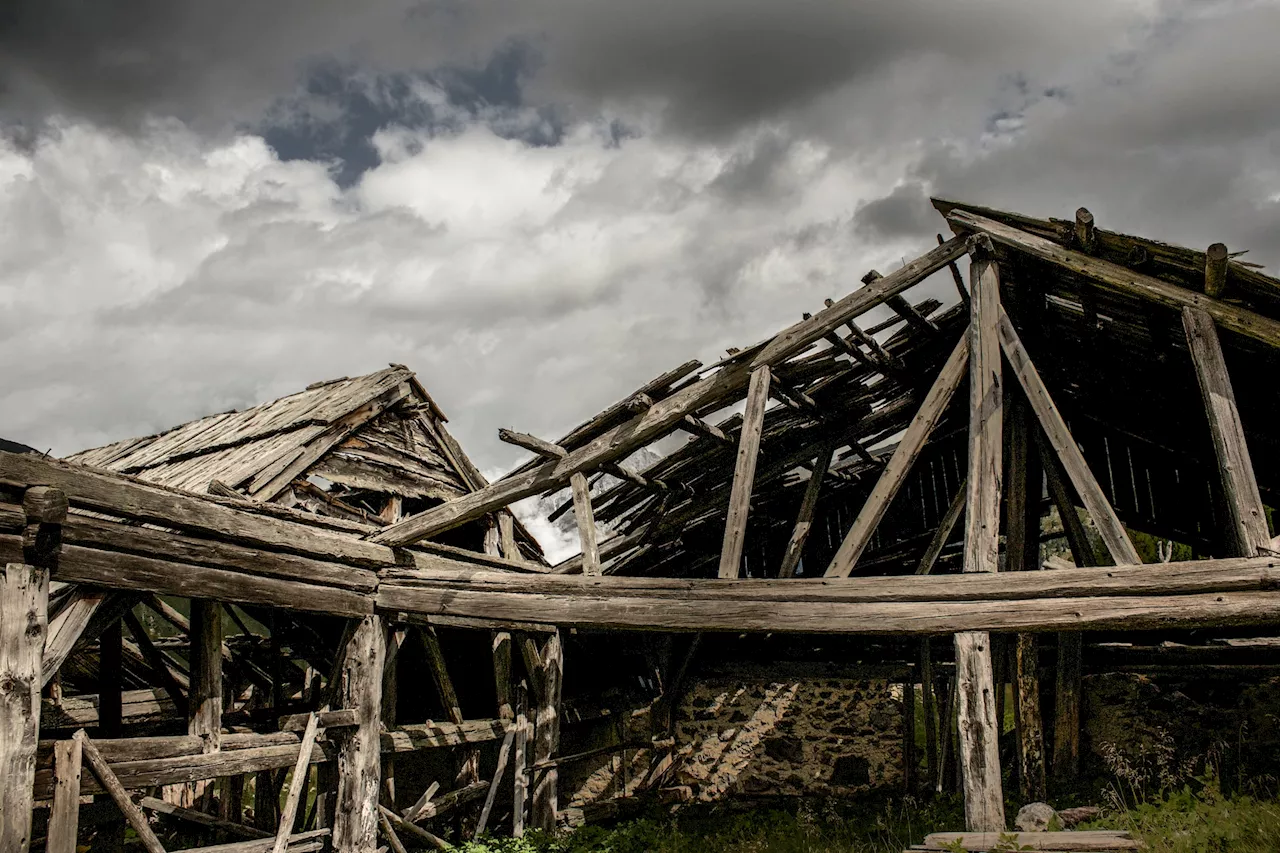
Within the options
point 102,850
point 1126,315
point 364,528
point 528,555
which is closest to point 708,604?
point 364,528

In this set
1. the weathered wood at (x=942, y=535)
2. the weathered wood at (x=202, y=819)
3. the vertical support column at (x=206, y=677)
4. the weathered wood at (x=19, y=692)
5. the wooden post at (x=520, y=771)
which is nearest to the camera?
the weathered wood at (x=19, y=692)

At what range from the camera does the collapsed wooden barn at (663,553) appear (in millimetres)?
6145

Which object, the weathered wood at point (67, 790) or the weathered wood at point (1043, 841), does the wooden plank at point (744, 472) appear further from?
the weathered wood at point (67, 790)

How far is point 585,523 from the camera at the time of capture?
8141 mm

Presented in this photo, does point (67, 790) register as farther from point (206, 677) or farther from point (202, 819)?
point (202, 819)

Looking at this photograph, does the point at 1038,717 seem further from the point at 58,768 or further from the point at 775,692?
the point at 58,768

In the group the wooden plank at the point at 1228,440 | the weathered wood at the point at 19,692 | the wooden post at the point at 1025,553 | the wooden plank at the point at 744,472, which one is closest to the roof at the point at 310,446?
the weathered wood at the point at 19,692

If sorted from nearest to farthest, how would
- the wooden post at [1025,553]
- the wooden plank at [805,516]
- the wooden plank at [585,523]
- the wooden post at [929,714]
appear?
the wooden plank at [585,523] → the wooden plank at [805,516] → the wooden post at [1025,553] → the wooden post at [929,714]

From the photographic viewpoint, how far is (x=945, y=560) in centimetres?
1236

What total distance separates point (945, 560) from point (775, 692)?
3066 millimetres

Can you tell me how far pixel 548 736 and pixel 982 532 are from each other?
621 cm

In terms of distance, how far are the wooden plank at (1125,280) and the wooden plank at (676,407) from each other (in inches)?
11.6

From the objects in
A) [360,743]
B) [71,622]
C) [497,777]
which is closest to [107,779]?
[71,622]

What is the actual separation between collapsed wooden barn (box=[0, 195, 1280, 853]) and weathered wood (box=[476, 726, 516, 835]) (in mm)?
70
